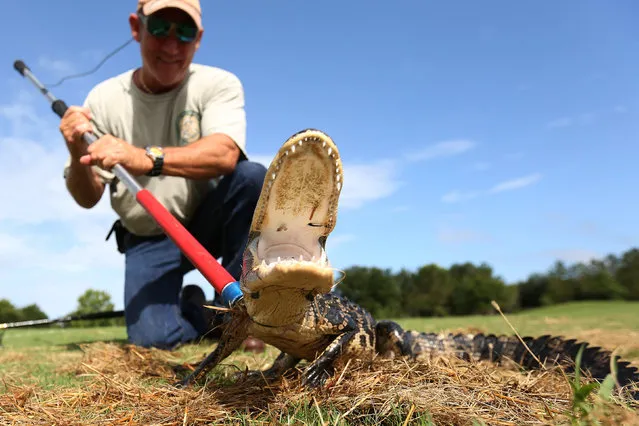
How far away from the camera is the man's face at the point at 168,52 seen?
448 centimetres

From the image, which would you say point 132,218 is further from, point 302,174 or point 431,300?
point 431,300

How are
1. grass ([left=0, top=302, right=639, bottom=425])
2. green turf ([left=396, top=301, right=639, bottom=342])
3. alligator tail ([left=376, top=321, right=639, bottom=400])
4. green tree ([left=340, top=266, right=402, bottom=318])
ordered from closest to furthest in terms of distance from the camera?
grass ([left=0, top=302, right=639, bottom=425])
alligator tail ([left=376, top=321, right=639, bottom=400])
green turf ([left=396, top=301, right=639, bottom=342])
green tree ([left=340, top=266, right=402, bottom=318])

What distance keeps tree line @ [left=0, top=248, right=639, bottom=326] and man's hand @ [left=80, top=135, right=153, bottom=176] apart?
3210 cm

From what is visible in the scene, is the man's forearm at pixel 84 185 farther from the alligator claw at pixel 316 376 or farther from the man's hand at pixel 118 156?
the alligator claw at pixel 316 376

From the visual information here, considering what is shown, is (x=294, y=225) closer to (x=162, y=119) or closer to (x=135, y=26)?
(x=162, y=119)

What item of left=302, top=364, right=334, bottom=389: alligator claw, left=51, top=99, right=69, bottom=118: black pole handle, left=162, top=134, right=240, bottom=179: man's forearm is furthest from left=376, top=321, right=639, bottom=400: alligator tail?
left=51, top=99, right=69, bottom=118: black pole handle

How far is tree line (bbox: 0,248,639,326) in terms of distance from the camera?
3791cm

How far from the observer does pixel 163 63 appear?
4590 millimetres

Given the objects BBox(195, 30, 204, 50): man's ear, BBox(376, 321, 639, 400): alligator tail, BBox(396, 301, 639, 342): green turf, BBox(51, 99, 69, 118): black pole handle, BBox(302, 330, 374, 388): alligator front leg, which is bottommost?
BBox(396, 301, 639, 342): green turf

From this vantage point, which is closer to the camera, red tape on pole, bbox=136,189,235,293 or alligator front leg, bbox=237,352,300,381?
red tape on pole, bbox=136,189,235,293

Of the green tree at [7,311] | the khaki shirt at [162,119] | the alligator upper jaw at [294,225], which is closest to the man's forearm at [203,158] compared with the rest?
the khaki shirt at [162,119]

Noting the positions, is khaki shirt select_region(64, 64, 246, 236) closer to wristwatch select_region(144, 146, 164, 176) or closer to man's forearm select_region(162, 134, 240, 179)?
man's forearm select_region(162, 134, 240, 179)

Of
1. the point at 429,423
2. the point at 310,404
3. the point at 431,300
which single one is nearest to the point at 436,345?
the point at 310,404

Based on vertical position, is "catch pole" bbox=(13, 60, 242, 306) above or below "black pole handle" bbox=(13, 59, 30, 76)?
below
